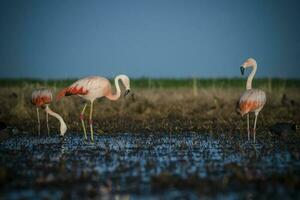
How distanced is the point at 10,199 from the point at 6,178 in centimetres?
110

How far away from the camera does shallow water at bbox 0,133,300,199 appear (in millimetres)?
7551

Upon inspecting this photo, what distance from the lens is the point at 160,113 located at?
20.4 metres

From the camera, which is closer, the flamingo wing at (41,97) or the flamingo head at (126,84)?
the flamingo head at (126,84)

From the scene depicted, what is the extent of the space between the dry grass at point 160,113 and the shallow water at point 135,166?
2575mm

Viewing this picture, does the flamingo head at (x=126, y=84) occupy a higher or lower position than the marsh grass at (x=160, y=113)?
higher

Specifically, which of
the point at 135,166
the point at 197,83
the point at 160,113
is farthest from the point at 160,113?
the point at 197,83

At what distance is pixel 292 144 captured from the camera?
12.2 m

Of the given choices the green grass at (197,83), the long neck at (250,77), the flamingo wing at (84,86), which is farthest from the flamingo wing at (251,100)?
the green grass at (197,83)

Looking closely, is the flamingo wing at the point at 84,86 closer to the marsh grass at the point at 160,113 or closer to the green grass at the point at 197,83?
the marsh grass at the point at 160,113

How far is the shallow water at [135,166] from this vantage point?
7.55 metres

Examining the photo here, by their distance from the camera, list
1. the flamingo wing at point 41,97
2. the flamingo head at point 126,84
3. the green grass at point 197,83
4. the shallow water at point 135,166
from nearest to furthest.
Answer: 1. the shallow water at point 135,166
2. the flamingo head at point 126,84
3. the flamingo wing at point 41,97
4. the green grass at point 197,83

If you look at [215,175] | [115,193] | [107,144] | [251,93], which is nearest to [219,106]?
[251,93]

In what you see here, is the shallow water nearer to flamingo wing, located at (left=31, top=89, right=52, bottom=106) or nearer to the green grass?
flamingo wing, located at (left=31, top=89, right=52, bottom=106)

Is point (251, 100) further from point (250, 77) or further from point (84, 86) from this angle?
point (84, 86)
